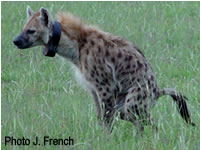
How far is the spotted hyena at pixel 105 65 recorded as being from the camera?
499 centimetres

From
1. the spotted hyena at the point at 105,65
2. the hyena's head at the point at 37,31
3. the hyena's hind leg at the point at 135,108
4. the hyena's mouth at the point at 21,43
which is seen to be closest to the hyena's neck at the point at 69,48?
the spotted hyena at the point at 105,65

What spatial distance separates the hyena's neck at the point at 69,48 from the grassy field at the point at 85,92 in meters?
0.45

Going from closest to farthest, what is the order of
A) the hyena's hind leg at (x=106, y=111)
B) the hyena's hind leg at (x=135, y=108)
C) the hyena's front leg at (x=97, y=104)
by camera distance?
the hyena's hind leg at (x=135, y=108)
the hyena's hind leg at (x=106, y=111)
the hyena's front leg at (x=97, y=104)

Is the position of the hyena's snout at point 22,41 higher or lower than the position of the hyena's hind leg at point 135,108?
higher

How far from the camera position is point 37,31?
534cm

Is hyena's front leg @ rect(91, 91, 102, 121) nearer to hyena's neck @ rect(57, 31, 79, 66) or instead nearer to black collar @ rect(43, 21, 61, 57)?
hyena's neck @ rect(57, 31, 79, 66)

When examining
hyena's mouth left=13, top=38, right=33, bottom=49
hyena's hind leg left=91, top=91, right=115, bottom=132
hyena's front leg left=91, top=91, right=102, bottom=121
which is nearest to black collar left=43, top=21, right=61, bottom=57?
hyena's mouth left=13, top=38, right=33, bottom=49

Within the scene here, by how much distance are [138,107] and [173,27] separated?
4.41 meters

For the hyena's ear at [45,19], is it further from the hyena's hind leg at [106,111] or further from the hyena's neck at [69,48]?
the hyena's hind leg at [106,111]

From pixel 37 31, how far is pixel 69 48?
14.6 inches

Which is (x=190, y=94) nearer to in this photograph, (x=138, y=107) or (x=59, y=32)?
(x=138, y=107)

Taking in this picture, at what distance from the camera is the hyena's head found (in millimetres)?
5324

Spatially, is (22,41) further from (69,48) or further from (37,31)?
(69,48)

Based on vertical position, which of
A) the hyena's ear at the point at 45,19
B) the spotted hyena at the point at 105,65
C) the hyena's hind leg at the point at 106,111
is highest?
the hyena's ear at the point at 45,19
